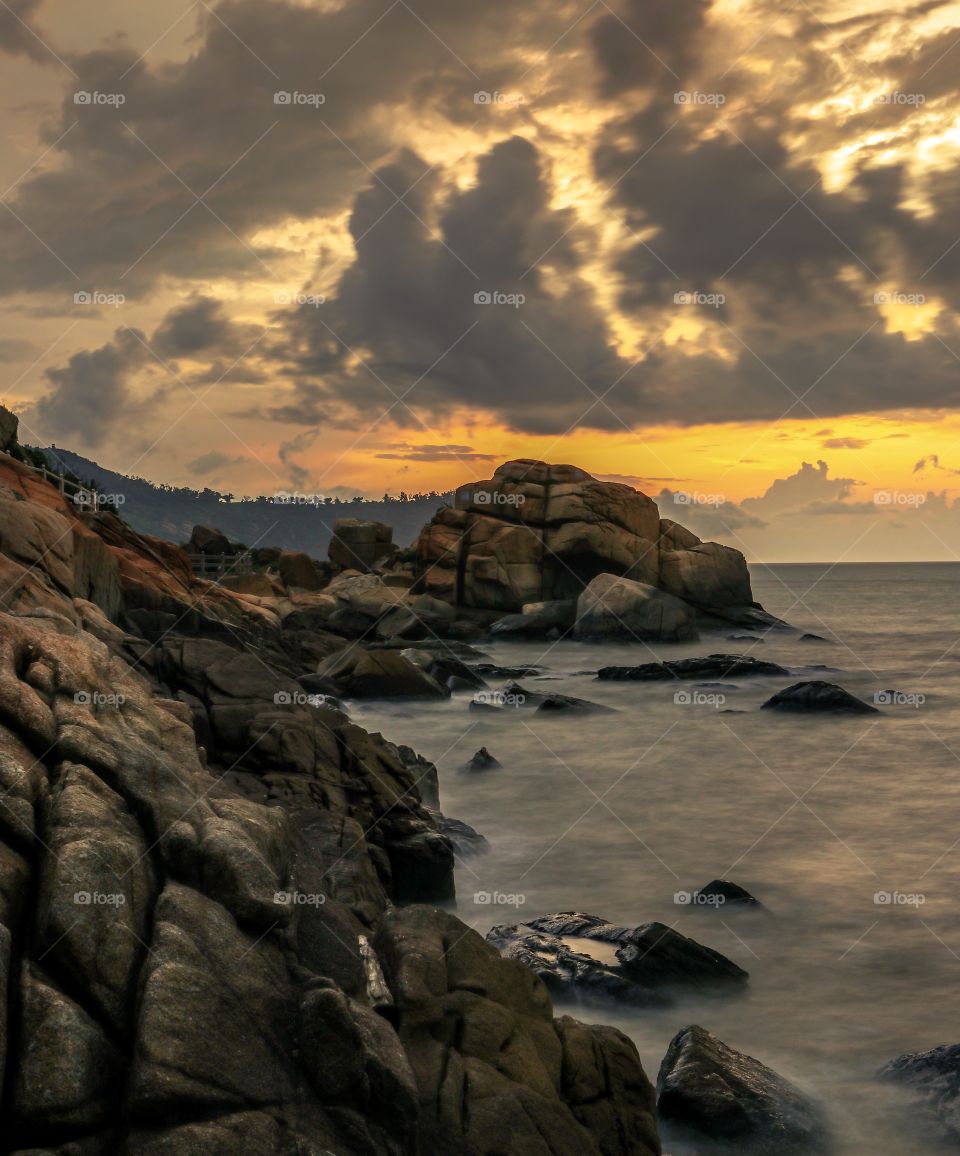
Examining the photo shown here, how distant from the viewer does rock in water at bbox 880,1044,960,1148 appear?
31.8 feet

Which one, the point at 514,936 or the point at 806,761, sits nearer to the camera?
the point at 514,936

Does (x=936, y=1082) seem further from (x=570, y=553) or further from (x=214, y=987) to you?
(x=570, y=553)

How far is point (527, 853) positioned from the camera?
1883cm

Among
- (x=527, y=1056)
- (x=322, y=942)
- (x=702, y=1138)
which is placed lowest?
(x=702, y=1138)

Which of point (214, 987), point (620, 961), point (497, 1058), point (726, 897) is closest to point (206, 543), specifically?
point (726, 897)

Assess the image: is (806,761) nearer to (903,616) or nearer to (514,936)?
(514,936)

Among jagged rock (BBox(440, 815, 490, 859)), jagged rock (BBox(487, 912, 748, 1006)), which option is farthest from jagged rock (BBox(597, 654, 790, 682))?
jagged rock (BBox(487, 912, 748, 1006))

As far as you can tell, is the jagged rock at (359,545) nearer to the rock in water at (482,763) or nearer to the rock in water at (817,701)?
the rock in water at (817,701)

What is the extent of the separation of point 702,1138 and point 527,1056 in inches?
92.8


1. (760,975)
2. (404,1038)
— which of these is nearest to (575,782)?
(760,975)

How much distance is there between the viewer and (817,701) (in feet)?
113

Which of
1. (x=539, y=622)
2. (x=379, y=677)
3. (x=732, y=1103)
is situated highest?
(x=539, y=622)

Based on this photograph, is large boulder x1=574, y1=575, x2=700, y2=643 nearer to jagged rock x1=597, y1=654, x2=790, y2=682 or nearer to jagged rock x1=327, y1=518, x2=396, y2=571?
jagged rock x1=597, y1=654, x2=790, y2=682

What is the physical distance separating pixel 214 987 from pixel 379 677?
25.9 m
